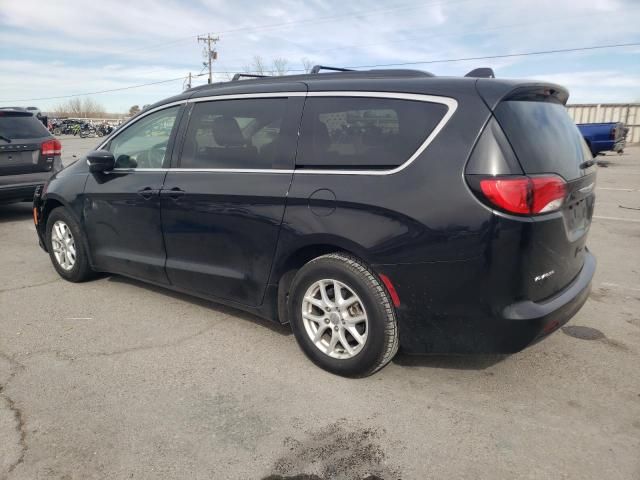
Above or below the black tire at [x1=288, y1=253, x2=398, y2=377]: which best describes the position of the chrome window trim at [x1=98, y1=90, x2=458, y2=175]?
above

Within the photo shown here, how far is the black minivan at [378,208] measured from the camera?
2695mm

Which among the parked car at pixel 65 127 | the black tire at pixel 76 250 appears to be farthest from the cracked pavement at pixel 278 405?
the parked car at pixel 65 127

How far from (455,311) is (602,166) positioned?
696 inches

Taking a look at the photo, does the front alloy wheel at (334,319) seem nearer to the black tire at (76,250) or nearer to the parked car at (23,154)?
the black tire at (76,250)

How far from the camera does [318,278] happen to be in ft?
10.6

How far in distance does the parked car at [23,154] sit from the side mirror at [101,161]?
4230 millimetres

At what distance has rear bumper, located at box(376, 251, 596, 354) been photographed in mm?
2701

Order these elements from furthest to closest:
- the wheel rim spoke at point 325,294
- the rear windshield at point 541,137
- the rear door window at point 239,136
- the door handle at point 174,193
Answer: the door handle at point 174,193, the rear door window at point 239,136, the wheel rim spoke at point 325,294, the rear windshield at point 541,137

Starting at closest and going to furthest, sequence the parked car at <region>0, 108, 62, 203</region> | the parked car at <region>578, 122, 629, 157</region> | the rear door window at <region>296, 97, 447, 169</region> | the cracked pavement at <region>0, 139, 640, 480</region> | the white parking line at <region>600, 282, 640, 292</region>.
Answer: the cracked pavement at <region>0, 139, 640, 480</region>
the rear door window at <region>296, 97, 447, 169</region>
the white parking line at <region>600, 282, 640, 292</region>
the parked car at <region>0, 108, 62, 203</region>
the parked car at <region>578, 122, 629, 157</region>

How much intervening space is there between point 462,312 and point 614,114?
1234 inches

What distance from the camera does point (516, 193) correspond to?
8.57ft

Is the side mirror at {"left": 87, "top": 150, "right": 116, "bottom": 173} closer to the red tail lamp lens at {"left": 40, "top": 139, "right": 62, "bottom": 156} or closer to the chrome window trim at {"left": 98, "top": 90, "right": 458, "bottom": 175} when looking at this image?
the chrome window trim at {"left": 98, "top": 90, "right": 458, "bottom": 175}

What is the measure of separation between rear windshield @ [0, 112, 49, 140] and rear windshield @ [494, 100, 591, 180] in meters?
7.67

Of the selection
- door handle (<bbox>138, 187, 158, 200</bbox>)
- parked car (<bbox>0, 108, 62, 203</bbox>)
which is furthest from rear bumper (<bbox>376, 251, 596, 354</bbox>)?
parked car (<bbox>0, 108, 62, 203</bbox>)
